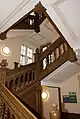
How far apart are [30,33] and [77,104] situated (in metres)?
3.15

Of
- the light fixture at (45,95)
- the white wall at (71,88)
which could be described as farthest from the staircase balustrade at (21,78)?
the light fixture at (45,95)

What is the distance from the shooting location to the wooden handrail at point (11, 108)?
141 centimetres

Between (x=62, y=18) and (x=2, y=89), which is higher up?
(x=62, y=18)

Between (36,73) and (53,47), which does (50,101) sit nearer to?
(36,73)

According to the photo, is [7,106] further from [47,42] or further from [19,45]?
[47,42]

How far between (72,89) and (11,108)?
4.05 meters

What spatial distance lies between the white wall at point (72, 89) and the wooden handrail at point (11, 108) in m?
3.70

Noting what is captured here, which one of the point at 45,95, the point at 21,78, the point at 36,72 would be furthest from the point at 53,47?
the point at 45,95

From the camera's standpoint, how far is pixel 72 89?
5.40 m

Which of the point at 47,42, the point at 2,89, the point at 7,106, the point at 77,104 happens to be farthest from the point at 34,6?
the point at 47,42

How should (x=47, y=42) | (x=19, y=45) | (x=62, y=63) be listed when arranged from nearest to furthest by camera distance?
1. (x=62, y=63)
2. (x=19, y=45)
3. (x=47, y=42)

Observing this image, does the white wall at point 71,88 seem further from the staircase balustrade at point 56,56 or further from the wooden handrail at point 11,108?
the wooden handrail at point 11,108

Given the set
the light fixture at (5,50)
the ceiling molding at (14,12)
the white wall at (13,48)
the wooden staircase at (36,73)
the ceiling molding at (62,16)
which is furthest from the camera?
the white wall at (13,48)

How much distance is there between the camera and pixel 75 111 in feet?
17.0
